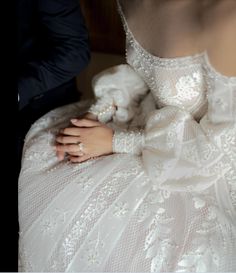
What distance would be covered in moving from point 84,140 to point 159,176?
214 millimetres

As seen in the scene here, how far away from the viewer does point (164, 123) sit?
101cm

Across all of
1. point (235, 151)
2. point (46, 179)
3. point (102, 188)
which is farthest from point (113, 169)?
point (235, 151)

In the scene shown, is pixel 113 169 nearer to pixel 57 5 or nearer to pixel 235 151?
pixel 235 151

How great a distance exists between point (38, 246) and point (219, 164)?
0.42 meters

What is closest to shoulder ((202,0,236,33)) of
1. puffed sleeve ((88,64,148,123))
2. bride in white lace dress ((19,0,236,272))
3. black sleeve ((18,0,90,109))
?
bride in white lace dress ((19,0,236,272))

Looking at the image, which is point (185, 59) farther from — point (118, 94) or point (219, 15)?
point (118, 94)

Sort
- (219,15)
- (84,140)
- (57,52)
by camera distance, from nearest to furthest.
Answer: (219,15) → (84,140) → (57,52)

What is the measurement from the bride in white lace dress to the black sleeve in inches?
5.9

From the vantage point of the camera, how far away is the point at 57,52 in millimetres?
1229

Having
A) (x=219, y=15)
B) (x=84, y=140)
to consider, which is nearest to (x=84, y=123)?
(x=84, y=140)

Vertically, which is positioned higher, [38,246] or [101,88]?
[101,88]

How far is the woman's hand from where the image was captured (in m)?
1.09

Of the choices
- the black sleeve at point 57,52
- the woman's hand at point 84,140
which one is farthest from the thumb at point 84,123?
the black sleeve at point 57,52

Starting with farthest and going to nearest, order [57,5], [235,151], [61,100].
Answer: [61,100] < [57,5] < [235,151]
